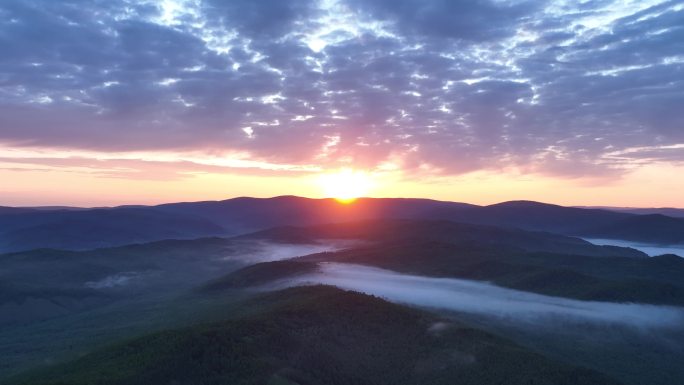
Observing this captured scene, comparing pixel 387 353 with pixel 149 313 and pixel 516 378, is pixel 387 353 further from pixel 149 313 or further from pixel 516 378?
pixel 149 313

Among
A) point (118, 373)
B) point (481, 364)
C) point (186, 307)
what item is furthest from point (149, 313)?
point (481, 364)

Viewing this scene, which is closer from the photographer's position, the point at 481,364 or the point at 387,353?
the point at 481,364

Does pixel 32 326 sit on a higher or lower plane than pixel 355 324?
lower

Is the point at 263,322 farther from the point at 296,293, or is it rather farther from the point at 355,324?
the point at 296,293

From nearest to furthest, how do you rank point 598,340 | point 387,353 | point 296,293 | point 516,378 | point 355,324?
1. point 516,378
2. point 387,353
3. point 355,324
4. point 598,340
5. point 296,293

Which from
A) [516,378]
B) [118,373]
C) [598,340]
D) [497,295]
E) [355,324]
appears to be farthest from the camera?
[497,295]

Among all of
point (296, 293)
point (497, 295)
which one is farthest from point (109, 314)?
point (497, 295)
